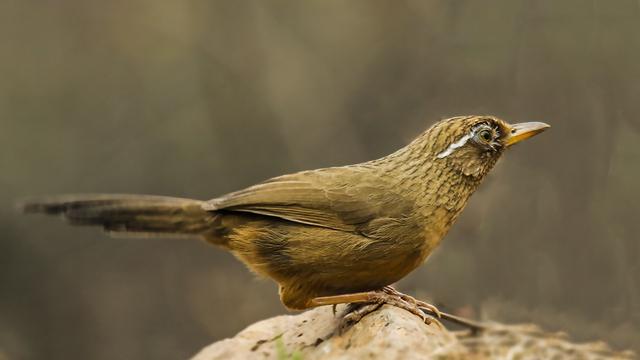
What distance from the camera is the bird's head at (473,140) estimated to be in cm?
502

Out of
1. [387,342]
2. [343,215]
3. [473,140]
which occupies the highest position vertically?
[473,140]

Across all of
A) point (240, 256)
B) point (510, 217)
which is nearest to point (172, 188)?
point (510, 217)

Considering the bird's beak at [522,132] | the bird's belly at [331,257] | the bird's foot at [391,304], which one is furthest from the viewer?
the bird's beak at [522,132]

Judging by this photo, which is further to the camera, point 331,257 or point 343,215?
point 343,215

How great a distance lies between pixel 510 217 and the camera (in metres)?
7.59

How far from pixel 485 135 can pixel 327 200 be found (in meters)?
0.92

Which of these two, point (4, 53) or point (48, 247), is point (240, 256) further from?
point (4, 53)

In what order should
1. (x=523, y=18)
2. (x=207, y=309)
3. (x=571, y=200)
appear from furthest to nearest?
(x=207, y=309)
(x=523, y=18)
(x=571, y=200)

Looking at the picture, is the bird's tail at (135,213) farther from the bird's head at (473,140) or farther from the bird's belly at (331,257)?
the bird's head at (473,140)

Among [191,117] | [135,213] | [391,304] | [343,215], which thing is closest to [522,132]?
[343,215]

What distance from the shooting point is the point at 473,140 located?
5043 millimetres

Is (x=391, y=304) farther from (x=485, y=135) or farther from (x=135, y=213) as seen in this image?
(x=135, y=213)

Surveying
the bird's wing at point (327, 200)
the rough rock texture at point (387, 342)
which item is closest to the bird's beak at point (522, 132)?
the bird's wing at point (327, 200)

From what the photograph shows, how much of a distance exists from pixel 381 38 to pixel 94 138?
10.6 ft
